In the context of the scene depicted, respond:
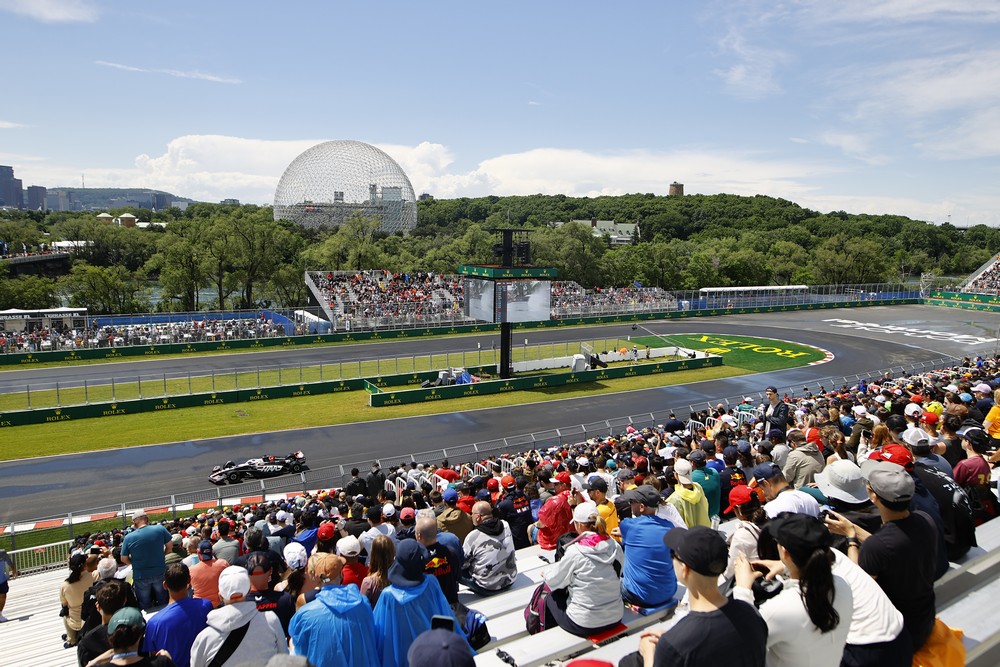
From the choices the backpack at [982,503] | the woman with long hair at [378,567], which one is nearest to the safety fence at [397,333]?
the woman with long hair at [378,567]

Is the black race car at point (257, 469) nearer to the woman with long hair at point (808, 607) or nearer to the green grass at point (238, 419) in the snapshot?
the green grass at point (238, 419)

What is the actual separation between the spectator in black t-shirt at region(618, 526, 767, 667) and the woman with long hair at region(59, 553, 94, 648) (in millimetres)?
7965

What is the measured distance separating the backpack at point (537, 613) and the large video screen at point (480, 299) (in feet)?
97.1

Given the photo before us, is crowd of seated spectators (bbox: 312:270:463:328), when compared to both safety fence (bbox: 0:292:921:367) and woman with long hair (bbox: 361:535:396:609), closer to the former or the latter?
safety fence (bbox: 0:292:921:367)

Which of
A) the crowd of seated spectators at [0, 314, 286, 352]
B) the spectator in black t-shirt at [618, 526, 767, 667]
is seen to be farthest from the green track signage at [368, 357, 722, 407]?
the spectator in black t-shirt at [618, 526, 767, 667]

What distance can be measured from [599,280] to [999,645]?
72.2 meters

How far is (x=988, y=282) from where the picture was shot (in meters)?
77.9

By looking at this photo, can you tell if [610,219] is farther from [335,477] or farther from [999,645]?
[999,645]

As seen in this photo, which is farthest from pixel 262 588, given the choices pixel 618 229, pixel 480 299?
pixel 618 229

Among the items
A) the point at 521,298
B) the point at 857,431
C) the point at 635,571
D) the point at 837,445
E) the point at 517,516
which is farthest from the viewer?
the point at 521,298

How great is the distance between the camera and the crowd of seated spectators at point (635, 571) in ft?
11.8

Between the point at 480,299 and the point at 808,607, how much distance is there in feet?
109

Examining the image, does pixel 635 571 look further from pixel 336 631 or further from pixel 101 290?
pixel 101 290

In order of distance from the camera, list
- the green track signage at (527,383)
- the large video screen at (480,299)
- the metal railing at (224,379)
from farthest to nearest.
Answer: the large video screen at (480,299)
the green track signage at (527,383)
the metal railing at (224,379)
